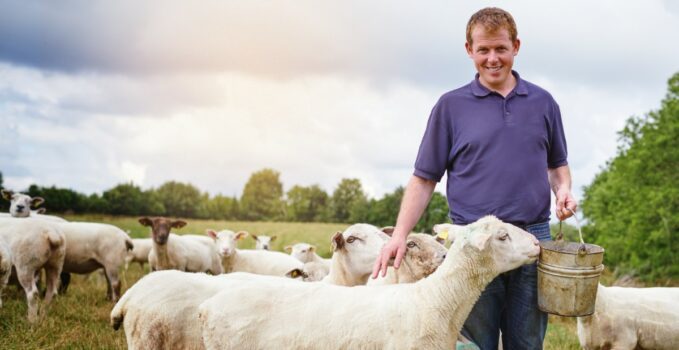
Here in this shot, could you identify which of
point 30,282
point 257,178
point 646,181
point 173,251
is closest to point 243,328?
point 30,282

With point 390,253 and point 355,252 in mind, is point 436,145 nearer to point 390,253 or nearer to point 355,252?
point 390,253

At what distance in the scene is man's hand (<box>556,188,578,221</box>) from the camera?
4.30m

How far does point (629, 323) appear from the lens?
291 inches

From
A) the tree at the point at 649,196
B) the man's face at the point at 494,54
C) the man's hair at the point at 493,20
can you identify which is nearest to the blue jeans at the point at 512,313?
the man's face at the point at 494,54

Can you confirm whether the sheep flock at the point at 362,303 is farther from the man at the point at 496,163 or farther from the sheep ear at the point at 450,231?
the man at the point at 496,163

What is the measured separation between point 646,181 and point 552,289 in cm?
2954

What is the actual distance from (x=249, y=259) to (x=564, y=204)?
11.2 metres

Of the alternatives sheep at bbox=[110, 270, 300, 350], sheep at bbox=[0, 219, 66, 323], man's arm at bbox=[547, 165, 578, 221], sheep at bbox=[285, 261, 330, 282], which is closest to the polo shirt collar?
man's arm at bbox=[547, 165, 578, 221]

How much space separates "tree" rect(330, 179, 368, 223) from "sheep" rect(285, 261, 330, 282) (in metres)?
37.6

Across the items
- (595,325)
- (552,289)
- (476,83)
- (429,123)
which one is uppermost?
(476,83)

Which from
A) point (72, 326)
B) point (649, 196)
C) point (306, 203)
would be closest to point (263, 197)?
point (306, 203)

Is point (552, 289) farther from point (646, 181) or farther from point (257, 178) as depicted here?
point (257, 178)

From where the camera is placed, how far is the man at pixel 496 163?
4176 mm

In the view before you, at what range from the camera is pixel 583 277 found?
3844 millimetres
